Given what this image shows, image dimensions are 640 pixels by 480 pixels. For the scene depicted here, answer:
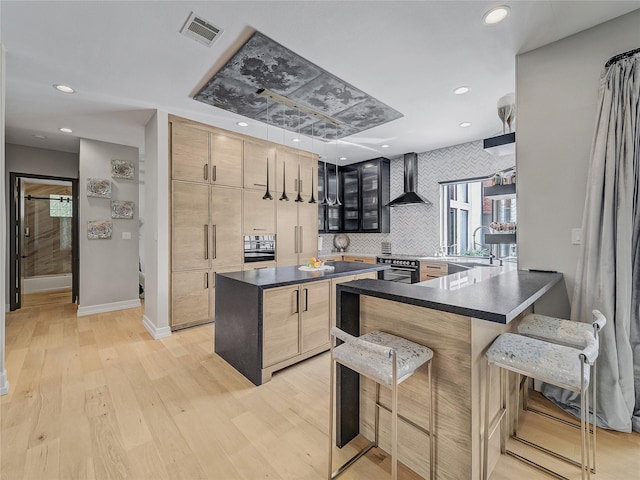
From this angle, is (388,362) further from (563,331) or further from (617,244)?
(617,244)

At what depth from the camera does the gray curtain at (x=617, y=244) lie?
5.88 feet

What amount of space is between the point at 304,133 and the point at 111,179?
3.23 metres

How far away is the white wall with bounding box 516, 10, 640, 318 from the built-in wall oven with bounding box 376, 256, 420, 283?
7.43 feet

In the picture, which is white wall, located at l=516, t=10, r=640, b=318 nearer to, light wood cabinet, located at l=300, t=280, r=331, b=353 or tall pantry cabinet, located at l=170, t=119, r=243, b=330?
light wood cabinet, located at l=300, t=280, r=331, b=353

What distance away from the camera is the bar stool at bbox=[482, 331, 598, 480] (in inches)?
49.2

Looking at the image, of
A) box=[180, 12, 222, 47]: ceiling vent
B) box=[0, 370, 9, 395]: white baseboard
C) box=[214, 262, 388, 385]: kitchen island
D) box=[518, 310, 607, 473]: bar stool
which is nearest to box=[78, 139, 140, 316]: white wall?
box=[0, 370, 9, 395]: white baseboard

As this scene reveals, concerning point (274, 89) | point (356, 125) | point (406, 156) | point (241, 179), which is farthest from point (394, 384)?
A: point (406, 156)

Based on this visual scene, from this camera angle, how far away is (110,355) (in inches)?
115

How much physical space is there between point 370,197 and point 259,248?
8.33 feet

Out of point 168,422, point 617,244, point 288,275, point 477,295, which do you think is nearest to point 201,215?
point 288,275

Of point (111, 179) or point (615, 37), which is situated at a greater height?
point (615, 37)

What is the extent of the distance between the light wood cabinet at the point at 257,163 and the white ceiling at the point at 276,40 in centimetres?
84

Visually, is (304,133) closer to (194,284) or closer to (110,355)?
(194,284)

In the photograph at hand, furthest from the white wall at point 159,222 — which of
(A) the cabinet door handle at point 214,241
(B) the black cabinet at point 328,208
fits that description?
(B) the black cabinet at point 328,208
